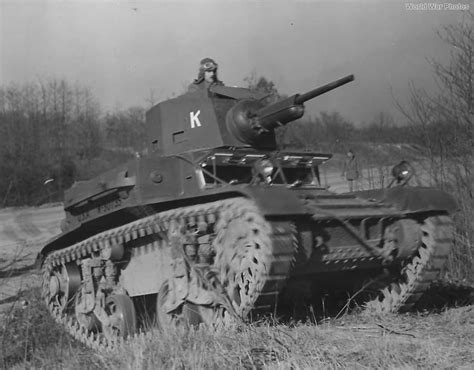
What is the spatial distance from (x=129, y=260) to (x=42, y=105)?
62.6ft

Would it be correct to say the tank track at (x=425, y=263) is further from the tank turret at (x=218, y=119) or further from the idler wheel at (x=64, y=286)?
the idler wheel at (x=64, y=286)

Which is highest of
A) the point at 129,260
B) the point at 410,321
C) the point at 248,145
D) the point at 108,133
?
the point at 108,133

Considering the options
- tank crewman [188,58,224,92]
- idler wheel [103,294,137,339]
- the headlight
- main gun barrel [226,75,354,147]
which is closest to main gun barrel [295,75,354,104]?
main gun barrel [226,75,354,147]

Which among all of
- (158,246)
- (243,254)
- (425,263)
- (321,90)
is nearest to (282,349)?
(243,254)

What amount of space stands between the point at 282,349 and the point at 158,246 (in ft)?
10.5

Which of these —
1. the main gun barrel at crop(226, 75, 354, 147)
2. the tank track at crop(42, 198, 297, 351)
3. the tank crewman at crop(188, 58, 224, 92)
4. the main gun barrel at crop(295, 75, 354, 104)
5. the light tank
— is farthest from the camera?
the tank crewman at crop(188, 58, 224, 92)

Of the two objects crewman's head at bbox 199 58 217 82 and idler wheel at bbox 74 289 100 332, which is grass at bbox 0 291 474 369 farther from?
crewman's head at bbox 199 58 217 82

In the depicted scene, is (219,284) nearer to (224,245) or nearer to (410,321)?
(224,245)

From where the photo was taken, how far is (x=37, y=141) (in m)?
18.0

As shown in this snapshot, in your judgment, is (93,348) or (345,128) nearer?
(93,348)

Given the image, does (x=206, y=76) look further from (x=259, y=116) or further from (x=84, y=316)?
(x=84, y=316)

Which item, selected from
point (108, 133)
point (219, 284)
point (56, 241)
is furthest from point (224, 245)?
point (108, 133)

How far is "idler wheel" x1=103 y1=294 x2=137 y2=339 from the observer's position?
311 inches

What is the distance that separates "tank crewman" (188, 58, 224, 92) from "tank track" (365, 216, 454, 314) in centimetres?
353
